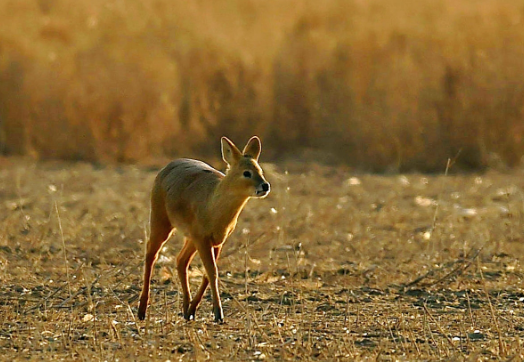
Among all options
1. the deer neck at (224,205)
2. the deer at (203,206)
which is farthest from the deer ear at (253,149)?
the deer neck at (224,205)

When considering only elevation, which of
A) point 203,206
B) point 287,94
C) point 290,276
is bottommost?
point 287,94

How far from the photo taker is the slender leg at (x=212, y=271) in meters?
6.15

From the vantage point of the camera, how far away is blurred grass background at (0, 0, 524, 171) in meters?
14.2

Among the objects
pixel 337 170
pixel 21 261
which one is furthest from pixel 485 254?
pixel 337 170

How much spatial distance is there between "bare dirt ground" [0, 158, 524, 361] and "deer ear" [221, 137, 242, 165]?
2.30ft

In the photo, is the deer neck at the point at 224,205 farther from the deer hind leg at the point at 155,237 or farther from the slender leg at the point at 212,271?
the deer hind leg at the point at 155,237

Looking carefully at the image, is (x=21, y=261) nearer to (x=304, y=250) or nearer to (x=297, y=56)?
(x=304, y=250)

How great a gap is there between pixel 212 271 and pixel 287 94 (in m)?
8.92

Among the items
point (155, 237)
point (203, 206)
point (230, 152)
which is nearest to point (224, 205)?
point (203, 206)

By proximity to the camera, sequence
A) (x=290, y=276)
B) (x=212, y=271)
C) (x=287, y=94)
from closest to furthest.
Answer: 1. (x=212, y=271)
2. (x=290, y=276)
3. (x=287, y=94)

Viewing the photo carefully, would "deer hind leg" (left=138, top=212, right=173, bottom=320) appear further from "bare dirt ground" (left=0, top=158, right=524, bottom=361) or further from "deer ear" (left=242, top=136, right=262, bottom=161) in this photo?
"deer ear" (left=242, top=136, right=262, bottom=161)

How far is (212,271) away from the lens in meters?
6.16

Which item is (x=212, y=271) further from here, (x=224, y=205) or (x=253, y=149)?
(x=253, y=149)

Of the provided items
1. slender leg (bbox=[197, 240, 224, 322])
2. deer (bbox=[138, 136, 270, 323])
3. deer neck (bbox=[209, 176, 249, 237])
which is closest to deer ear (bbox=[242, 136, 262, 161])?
deer (bbox=[138, 136, 270, 323])
